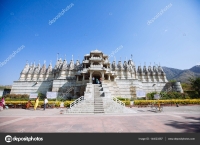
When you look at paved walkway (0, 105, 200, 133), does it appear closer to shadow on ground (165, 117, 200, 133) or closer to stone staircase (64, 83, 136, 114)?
shadow on ground (165, 117, 200, 133)

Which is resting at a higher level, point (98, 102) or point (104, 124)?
point (98, 102)

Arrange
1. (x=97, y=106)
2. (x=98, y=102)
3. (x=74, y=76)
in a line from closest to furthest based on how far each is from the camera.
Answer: (x=97, y=106)
(x=98, y=102)
(x=74, y=76)

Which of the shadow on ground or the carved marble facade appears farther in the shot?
the carved marble facade

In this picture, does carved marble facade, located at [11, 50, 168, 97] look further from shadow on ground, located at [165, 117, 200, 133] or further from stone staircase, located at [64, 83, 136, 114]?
shadow on ground, located at [165, 117, 200, 133]
